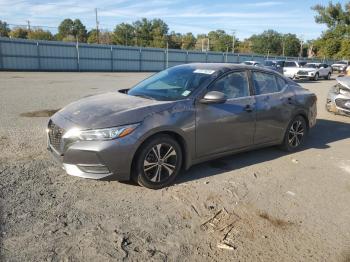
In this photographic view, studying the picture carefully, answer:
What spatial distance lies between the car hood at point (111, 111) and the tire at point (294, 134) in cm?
282

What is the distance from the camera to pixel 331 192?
4664 millimetres

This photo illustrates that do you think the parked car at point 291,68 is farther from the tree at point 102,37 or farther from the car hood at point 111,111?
the tree at point 102,37

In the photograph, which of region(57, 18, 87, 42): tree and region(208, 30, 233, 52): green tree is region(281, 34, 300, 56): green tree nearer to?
region(208, 30, 233, 52): green tree

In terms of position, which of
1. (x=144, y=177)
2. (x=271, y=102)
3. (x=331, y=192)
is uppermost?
(x=271, y=102)

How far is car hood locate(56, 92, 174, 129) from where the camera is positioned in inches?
159

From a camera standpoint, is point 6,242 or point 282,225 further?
point 282,225

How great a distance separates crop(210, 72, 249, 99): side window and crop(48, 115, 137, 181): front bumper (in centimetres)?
164

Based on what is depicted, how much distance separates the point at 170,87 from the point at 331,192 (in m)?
2.70

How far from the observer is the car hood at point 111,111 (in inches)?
159

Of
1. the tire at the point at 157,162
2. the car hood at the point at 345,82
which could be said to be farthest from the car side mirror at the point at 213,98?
the car hood at the point at 345,82

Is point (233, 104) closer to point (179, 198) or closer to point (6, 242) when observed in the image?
point (179, 198)

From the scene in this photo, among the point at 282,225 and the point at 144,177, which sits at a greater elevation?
the point at 144,177

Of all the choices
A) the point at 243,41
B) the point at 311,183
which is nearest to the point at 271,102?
the point at 311,183

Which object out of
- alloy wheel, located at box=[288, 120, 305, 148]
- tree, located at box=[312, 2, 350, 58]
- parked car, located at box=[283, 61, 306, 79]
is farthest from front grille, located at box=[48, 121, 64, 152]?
tree, located at box=[312, 2, 350, 58]
